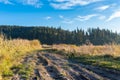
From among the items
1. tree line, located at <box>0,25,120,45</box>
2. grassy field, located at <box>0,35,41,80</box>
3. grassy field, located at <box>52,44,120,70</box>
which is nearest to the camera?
grassy field, located at <box>0,35,41,80</box>

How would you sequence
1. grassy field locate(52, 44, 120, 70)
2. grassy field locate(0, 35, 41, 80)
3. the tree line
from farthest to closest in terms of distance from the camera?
the tree line
grassy field locate(52, 44, 120, 70)
grassy field locate(0, 35, 41, 80)

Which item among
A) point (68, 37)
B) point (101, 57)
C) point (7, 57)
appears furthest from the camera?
point (68, 37)

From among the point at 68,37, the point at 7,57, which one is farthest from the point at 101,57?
the point at 68,37

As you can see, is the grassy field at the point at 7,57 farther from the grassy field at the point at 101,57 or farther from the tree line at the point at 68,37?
the tree line at the point at 68,37

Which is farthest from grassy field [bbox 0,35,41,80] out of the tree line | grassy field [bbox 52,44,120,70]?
the tree line

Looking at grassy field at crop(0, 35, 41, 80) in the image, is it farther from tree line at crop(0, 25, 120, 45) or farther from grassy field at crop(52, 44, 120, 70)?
tree line at crop(0, 25, 120, 45)

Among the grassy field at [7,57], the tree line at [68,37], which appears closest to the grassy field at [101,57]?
the grassy field at [7,57]

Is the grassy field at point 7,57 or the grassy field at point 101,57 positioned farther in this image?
the grassy field at point 101,57

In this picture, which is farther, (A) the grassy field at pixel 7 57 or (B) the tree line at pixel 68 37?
(B) the tree line at pixel 68 37

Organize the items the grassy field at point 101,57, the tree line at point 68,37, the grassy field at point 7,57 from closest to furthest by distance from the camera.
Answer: the grassy field at point 7,57 → the grassy field at point 101,57 → the tree line at point 68,37

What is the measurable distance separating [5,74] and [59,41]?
94.4 metres

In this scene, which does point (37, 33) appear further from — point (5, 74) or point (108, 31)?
point (5, 74)

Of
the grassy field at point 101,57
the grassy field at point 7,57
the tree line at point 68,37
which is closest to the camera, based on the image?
the grassy field at point 7,57

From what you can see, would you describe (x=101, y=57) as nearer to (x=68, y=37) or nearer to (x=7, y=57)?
(x=7, y=57)
